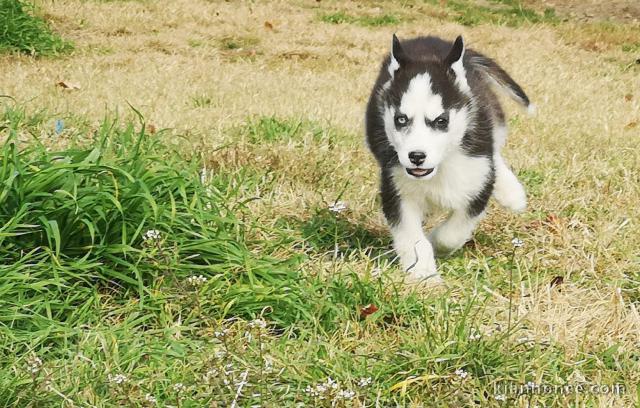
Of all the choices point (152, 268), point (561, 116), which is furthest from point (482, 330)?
point (561, 116)

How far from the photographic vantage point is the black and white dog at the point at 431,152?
355 centimetres

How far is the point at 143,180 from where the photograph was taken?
335cm

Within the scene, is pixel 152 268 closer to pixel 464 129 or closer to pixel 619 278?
pixel 464 129

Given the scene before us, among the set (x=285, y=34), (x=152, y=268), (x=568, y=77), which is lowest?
(x=285, y=34)

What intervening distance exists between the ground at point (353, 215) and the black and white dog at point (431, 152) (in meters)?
0.16

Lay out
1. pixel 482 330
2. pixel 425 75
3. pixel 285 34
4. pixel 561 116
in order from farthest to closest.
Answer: pixel 285 34 < pixel 561 116 < pixel 425 75 < pixel 482 330

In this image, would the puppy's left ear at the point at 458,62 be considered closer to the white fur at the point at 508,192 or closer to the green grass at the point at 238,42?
the white fur at the point at 508,192

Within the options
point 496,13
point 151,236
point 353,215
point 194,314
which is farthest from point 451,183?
point 496,13

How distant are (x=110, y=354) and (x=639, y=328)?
1.77 meters

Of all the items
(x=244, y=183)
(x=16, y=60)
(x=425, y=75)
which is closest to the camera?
(x=425, y=75)

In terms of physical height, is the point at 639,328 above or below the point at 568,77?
above

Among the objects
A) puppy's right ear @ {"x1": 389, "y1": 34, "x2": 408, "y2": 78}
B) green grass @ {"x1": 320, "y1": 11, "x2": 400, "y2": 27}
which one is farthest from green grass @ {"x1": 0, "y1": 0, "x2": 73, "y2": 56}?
puppy's right ear @ {"x1": 389, "y1": 34, "x2": 408, "y2": 78}

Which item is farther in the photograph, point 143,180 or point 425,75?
point 425,75

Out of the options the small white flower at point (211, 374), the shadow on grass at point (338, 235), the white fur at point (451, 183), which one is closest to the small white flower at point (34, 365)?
the small white flower at point (211, 374)
